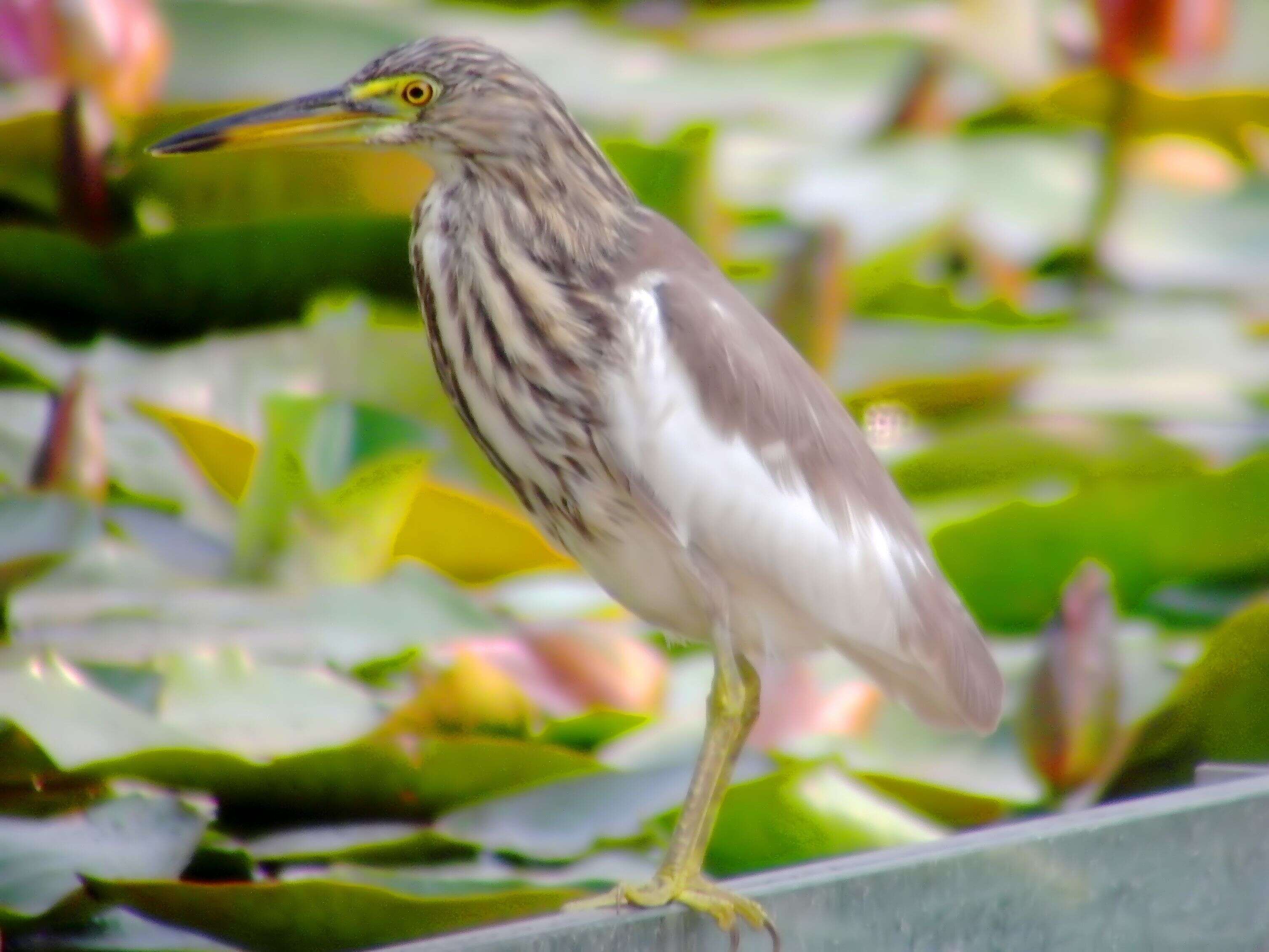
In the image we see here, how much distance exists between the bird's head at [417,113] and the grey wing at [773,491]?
13 cm

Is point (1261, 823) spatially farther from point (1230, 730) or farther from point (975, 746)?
point (975, 746)

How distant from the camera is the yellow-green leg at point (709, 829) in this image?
1.36 m

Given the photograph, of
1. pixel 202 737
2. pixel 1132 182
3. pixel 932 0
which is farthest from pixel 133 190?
pixel 932 0

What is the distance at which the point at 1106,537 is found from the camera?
80.6 inches

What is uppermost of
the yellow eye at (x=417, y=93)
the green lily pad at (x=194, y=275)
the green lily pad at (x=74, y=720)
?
the yellow eye at (x=417, y=93)

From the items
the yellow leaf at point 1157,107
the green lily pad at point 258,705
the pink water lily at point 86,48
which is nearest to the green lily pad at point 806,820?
the green lily pad at point 258,705

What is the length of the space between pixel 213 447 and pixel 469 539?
276 millimetres

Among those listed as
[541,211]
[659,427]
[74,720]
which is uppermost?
[541,211]

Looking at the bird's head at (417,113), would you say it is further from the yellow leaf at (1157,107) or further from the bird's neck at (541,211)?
the yellow leaf at (1157,107)

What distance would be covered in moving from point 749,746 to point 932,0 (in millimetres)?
2453

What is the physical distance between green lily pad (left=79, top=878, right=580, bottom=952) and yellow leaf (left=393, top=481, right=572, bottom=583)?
2.00ft

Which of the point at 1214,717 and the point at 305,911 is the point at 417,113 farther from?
the point at 1214,717

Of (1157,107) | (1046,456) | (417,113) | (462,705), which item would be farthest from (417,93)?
(1157,107)

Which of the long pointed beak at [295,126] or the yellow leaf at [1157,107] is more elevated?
the long pointed beak at [295,126]
